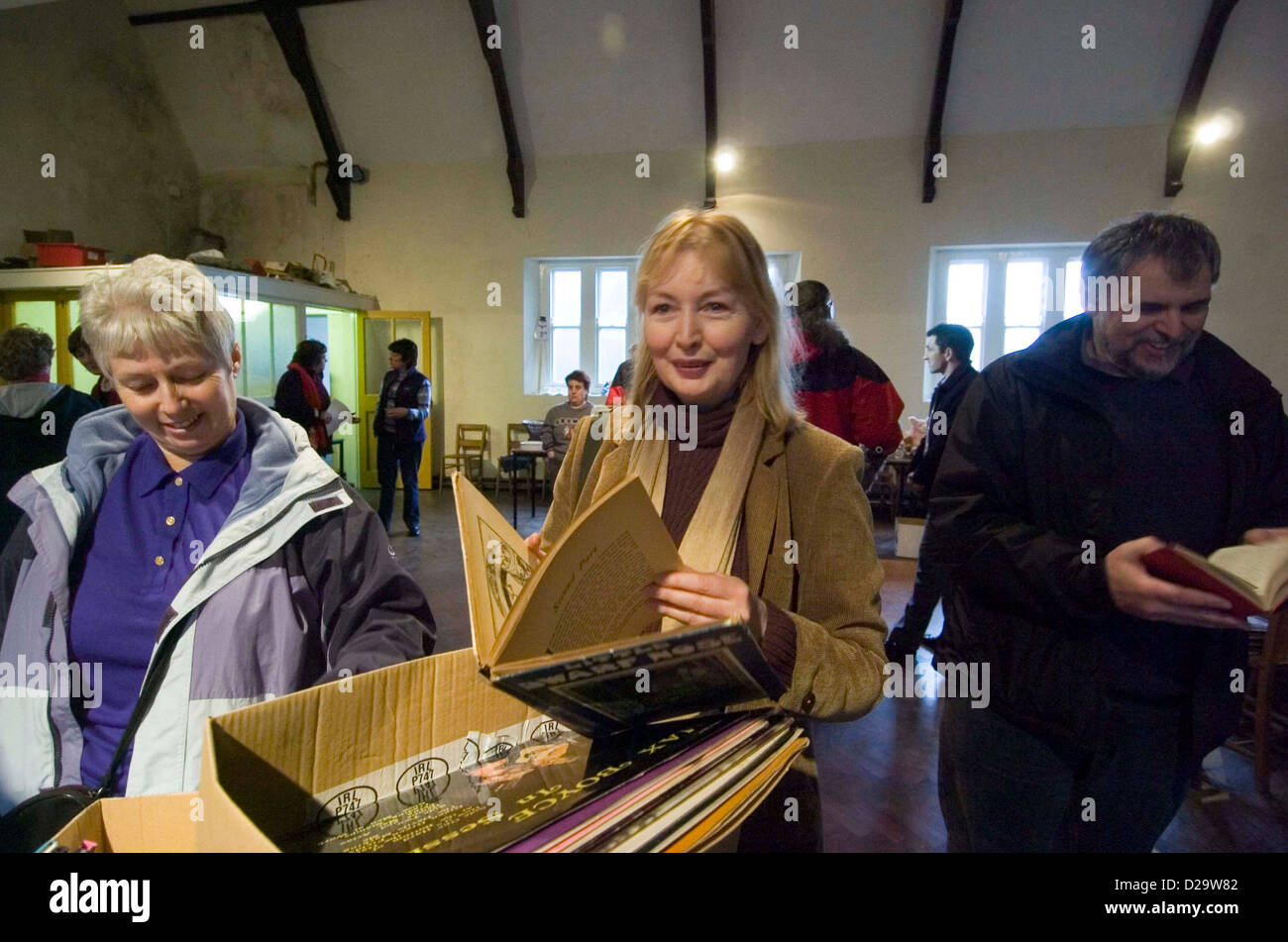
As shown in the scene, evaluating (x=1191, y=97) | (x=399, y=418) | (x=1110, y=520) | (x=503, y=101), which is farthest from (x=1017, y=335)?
(x=1110, y=520)

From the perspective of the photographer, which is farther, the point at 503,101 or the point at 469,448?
the point at 469,448

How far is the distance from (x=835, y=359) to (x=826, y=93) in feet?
19.7

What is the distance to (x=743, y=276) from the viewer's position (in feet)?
3.00

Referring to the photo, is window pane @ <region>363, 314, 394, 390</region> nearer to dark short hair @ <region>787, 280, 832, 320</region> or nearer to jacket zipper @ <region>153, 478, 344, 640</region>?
dark short hair @ <region>787, 280, 832, 320</region>

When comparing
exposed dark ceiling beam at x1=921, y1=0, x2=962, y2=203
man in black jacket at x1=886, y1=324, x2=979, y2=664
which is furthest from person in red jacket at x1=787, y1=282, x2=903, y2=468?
exposed dark ceiling beam at x1=921, y1=0, x2=962, y2=203

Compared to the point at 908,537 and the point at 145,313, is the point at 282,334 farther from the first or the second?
the point at 145,313

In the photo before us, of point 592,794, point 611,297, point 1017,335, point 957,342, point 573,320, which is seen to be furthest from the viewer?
point 573,320

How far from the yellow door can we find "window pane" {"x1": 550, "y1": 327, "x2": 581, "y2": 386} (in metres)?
1.59

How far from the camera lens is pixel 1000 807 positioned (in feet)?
4.36

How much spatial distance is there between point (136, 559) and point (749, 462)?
2.99 ft

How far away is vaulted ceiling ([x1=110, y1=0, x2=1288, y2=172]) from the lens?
22.5ft

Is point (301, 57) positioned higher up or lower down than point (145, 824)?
higher up
